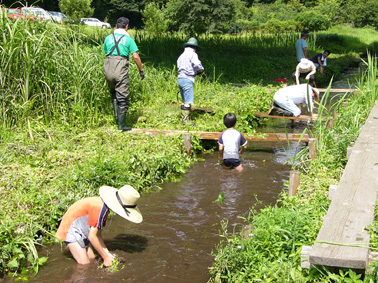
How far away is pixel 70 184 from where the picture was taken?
19.6ft

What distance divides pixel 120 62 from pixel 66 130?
1496 mm

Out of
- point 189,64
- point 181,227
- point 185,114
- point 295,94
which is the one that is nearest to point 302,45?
point 295,94

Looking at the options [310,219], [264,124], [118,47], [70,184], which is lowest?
[264,124]

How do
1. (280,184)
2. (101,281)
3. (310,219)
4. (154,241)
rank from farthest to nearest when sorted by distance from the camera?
(280,184) → (154,241) → (101,281) → (310,219)

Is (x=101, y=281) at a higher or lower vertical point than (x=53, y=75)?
lower

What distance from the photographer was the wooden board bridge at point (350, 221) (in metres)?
3.30

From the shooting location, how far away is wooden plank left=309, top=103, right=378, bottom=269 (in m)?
3.30

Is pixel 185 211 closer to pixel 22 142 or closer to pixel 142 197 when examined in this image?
pixel 142 197

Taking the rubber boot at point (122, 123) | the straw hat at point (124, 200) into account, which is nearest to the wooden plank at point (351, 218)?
the straw hat at point (124, 200)

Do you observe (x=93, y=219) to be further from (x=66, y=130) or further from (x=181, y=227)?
(x=66, y=130)

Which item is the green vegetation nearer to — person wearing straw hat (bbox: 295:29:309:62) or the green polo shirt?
the green polo shirt

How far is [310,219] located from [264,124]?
286 inches

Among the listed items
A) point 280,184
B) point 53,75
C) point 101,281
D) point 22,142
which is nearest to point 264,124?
point 280,184

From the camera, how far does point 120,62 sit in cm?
843
